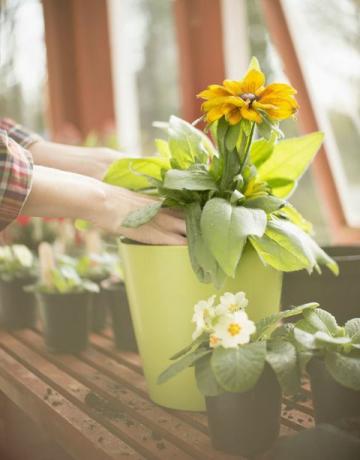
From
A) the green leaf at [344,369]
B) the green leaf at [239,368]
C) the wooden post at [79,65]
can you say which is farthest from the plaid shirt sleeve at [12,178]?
the wooden post at [79,65]

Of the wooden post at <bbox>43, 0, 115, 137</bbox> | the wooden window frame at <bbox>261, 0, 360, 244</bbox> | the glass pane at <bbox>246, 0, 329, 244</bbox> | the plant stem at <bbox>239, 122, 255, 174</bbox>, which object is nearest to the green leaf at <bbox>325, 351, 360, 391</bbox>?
the plant stem at <bbox>239, 122, 255, 174</bbox>

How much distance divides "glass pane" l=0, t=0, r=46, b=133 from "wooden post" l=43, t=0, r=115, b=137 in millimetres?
134

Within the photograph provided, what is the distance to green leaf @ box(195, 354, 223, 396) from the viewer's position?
75 cm

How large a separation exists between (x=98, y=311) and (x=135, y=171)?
0.47 meters

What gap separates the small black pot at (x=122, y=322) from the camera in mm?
1221

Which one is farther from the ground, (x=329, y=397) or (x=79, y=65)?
(x=79, y=65)

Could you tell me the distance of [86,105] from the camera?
3.71 metres

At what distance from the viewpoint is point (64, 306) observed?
1.26m

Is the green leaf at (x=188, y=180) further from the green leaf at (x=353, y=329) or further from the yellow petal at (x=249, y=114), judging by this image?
the green leaf at (x=353, y=329)

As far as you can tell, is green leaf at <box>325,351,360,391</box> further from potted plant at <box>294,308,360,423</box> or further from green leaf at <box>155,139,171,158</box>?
green leaf at <box>155,139,171,158</box>

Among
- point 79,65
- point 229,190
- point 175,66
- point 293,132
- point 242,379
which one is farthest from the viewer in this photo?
point 79,65

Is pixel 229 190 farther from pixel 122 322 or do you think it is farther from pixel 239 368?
pixel 122 322

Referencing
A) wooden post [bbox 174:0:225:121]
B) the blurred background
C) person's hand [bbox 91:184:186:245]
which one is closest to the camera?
person's hand [bbox 91:184:186:245]

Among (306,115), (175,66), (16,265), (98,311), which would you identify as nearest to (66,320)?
(98,311)
